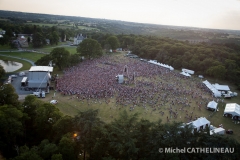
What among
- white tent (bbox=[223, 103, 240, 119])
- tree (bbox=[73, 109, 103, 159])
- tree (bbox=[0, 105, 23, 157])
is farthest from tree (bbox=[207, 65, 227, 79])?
tree (bbox=[0, 105, 23, 157])

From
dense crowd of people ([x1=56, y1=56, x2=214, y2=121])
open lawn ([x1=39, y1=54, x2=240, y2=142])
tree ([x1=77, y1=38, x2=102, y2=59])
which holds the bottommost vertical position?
open lawn ([x1=39, y1=54, x2=240, y2=142])

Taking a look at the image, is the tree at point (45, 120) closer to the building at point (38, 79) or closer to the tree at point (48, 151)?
the tree at point (48, 151)

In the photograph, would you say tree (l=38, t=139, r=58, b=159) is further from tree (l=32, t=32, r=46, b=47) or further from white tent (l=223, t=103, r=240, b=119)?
tree (l=32, t=32, r=46, b=47)

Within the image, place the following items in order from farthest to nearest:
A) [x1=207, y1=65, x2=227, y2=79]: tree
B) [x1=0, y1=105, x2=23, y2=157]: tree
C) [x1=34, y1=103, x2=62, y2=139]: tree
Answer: [x1=207, y1=65, x2=227, y2=79]: tree < [x1=34, y1=103, x2=62, y2=139]: tree < [x1=0, y1=105, x2=23, y2=157]: tree

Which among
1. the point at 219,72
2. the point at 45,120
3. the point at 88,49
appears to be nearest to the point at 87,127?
the point at 45,120

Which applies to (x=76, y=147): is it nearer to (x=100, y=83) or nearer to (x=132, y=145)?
(x=132, y=145)

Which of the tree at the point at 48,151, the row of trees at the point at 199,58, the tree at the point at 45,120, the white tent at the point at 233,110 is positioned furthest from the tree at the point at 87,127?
the row of trees at the point at 199,58
